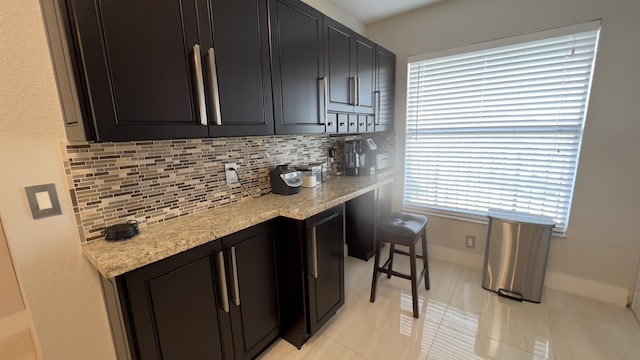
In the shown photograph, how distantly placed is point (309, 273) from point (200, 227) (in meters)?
0.69

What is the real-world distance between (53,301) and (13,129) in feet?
2.29

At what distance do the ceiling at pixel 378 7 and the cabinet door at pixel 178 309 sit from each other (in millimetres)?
2366

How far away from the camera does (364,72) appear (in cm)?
229

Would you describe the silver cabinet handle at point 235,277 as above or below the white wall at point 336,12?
below

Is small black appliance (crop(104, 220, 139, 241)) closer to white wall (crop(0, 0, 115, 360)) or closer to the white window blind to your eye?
white wall (crop(0, 0, 115, 360))

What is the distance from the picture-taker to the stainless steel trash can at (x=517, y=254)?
6.64 feet

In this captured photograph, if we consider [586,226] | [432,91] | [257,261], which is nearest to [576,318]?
[586,226]

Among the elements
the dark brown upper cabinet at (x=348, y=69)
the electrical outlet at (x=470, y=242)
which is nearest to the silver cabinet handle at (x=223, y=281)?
the dark brown upper cabinet at (x=348, y=69)

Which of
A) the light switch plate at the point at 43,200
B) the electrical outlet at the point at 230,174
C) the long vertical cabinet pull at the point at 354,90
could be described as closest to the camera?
the light switch plate at the point at 43,200

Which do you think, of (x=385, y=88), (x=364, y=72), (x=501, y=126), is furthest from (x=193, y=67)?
(x=501, y=126)

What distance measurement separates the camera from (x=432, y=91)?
8.36 ft

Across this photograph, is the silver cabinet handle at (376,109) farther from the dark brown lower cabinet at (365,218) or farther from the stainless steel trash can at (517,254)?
the stainless steel trash can at (517,254)

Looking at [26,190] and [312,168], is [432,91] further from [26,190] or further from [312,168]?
[26,190]

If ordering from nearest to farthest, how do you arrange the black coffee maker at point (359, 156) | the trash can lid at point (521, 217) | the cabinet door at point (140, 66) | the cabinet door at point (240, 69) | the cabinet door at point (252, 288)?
the cabinet door at point (140, 66), the cabinet door at point (240, 69), the cabinet door at point (252, 288), the trash can lid at point (521, 217), the black coffee maker at point (359, 156)
